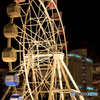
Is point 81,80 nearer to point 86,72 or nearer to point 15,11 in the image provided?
point 86,72

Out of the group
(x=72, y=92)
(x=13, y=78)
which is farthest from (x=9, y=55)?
(x=72, y=92)

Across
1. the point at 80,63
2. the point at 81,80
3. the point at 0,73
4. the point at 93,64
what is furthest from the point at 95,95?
the point at 0,73

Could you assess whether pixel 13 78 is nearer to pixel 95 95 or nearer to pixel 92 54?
pixel 95 95

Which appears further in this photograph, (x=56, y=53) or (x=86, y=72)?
(x=86, y=72)

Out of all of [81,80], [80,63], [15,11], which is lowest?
[81,80]

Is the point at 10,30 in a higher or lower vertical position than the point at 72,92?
higher

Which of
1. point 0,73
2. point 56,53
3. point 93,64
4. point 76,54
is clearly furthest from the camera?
point 93,64

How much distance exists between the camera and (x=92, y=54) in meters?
48.4

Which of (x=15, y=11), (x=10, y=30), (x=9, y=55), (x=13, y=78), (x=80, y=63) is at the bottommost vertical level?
(x=80, y=63)

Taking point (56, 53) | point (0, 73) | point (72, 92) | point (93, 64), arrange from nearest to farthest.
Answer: point (72, 92) < point (56, 53) < point (0, 73) < point (93, 64)

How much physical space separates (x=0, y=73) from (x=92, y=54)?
2227 cm

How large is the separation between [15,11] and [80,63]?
28.1 meters

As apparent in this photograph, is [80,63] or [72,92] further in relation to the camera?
[80,63]

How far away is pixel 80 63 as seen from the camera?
40656mm
